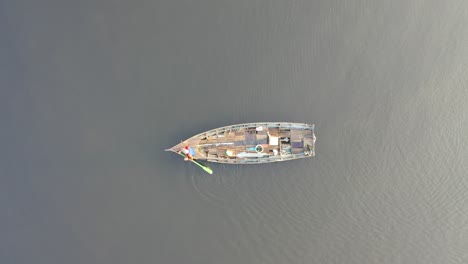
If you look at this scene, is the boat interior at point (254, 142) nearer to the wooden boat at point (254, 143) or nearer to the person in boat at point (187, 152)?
the wooden boat at point (254, 143)

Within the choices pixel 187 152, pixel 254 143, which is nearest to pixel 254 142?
pixel 254 143

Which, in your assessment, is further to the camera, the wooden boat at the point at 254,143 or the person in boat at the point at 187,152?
the wooden boat at the point at 254,143

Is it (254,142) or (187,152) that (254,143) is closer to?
(254,142)

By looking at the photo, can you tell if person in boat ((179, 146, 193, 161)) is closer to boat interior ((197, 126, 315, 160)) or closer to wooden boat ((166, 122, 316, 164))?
wooden boat ((166, 122, 316, 164))

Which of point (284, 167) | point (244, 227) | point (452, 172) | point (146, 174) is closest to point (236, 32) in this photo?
point (284, 167)

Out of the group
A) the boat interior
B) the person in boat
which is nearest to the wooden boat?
the boat interior

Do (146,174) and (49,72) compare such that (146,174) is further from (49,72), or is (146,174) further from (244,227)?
(49,72)

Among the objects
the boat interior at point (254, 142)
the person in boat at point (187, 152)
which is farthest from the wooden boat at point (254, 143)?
the person in boat at point (187, 152)
